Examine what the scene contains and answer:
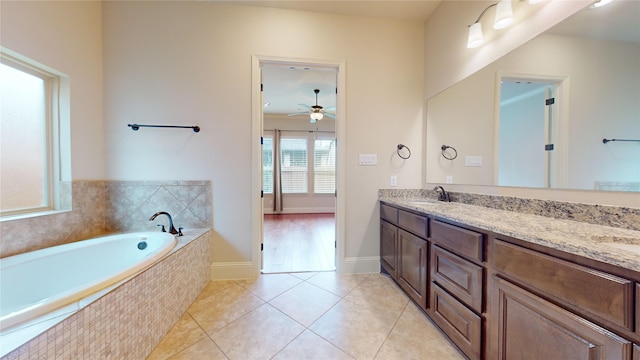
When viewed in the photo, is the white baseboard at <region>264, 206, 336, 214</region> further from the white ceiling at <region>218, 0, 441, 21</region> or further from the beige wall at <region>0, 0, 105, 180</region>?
the white ceiling at <region>218, 0, 441, 21</region>

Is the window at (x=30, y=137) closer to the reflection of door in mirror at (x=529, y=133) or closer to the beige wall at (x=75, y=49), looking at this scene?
the beige wall at (x=75, y=49)

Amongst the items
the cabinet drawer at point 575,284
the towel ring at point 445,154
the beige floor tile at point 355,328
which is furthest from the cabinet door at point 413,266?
the towel ring at point 445,154

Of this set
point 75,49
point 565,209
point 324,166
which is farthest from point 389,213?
point 324,166

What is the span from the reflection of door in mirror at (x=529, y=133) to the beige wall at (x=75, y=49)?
338cm

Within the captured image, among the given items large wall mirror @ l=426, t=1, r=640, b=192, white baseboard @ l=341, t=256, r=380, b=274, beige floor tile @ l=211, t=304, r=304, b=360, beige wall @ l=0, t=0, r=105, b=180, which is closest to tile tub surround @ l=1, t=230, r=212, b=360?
beige floor tile @ l=211, t=304, r=304, b=360

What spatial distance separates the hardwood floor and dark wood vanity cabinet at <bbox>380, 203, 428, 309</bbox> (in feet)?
2.26

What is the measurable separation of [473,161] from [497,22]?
102 cm

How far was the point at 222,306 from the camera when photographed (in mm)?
1746

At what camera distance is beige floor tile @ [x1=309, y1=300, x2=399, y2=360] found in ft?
4.40

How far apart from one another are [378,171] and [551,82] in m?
1.40

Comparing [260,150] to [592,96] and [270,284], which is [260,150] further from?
[592,96]

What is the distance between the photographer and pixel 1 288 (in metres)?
1.25

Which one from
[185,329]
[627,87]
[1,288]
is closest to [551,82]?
[627,87]

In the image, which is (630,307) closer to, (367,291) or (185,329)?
(367,291)
